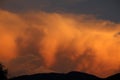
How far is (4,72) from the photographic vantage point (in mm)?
116375

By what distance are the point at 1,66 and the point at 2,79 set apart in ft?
22.4

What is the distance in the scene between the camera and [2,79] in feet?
370

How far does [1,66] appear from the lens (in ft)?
387

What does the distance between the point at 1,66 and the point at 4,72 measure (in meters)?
3.00

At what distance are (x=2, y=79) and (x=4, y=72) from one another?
414 cm
